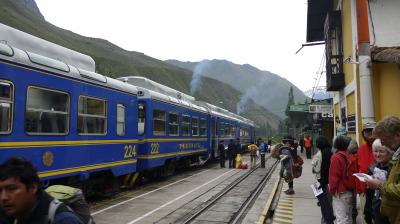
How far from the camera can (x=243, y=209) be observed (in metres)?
10.5

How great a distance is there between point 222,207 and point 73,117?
435 cm

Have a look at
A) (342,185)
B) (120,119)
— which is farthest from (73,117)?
(342,185)

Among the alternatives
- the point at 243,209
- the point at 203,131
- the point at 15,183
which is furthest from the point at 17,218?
the point at 203,131

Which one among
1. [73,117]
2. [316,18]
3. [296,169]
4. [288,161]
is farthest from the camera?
[316,18]

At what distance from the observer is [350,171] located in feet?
20.3

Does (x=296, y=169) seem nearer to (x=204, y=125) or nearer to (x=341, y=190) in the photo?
(x=341, y=190)

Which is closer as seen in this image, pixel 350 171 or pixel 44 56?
pixel 350 171

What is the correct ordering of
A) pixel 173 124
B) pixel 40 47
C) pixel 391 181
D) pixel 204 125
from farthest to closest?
pixel 204 125, pixel 173 124, pixel 40 47, pixel 391 181

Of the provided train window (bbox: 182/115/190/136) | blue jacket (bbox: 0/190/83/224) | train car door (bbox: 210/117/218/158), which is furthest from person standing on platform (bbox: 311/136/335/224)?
train car door (bbox: 210/117/218/158)

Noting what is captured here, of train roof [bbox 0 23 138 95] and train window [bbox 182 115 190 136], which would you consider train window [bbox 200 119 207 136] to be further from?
train roof [bbox 0 23 138 95]

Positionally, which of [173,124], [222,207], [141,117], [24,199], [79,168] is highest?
[141,117]

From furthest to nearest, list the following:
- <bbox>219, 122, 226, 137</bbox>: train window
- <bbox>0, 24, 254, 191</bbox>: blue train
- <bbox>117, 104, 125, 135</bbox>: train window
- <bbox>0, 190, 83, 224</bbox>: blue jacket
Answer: <bbox>219, 122, 226, 137</bbox>: train window, <bbox>117, 104, 125, 135</bbox>: train window, <bbox>0, 24, 254, 191</bbox>: blue train, <bbox>0, 190, 83, 224</bbox>: blue jacket

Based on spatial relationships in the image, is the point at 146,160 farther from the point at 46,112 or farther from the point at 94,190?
the point at 46,112

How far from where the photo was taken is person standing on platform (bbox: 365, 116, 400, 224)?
3.31m
